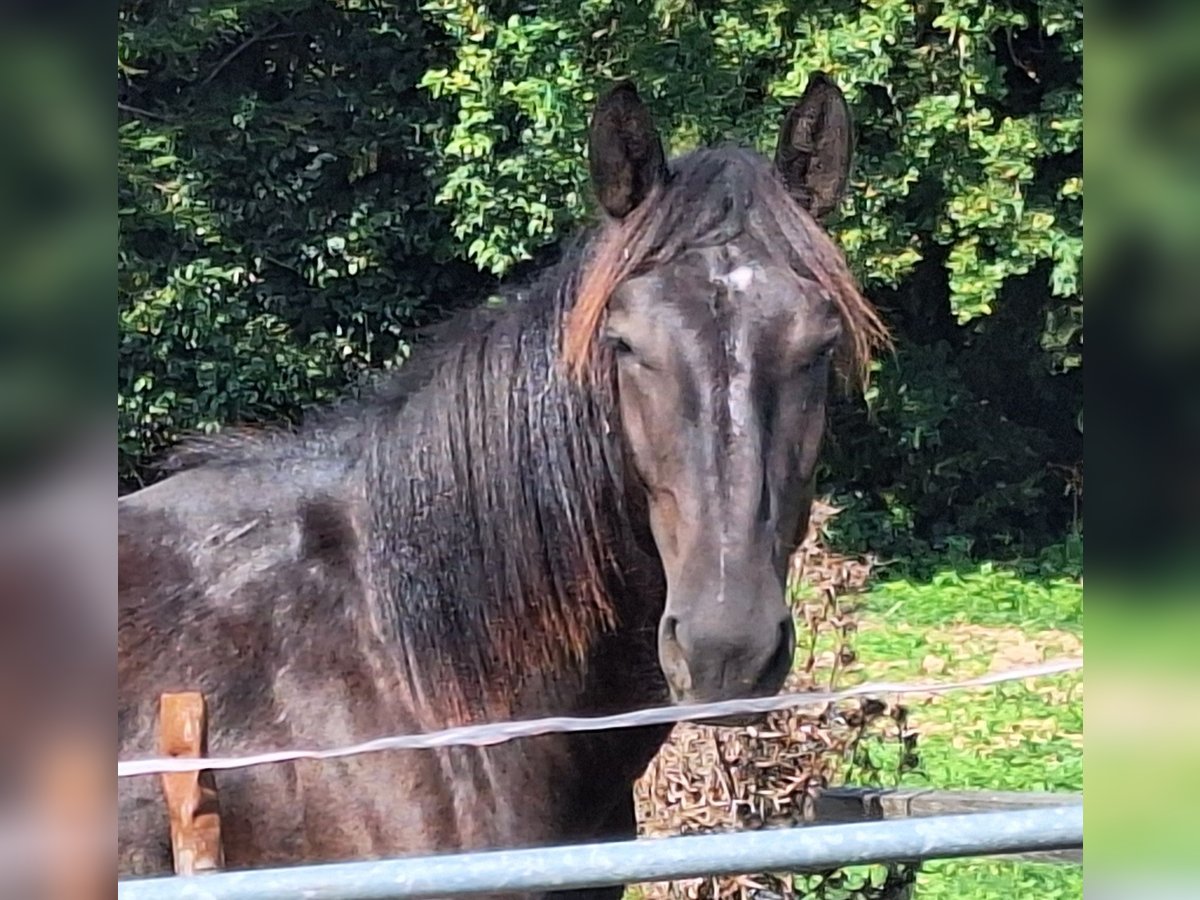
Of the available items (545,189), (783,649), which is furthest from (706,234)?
(783,649)

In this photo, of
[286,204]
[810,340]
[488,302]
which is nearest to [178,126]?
[286,204]

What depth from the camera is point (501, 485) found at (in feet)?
6.70

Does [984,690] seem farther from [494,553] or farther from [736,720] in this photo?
[494,553]

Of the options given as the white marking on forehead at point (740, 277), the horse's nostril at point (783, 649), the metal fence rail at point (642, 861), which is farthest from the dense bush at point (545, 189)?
the metal fence rail at point (642, 861)

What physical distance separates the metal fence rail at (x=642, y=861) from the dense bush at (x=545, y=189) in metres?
1.12

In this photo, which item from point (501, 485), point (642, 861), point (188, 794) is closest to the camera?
point (642, 861)

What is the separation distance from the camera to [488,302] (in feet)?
7.34

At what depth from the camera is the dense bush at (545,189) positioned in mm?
2168

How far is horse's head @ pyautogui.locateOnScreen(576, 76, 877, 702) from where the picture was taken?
199cm

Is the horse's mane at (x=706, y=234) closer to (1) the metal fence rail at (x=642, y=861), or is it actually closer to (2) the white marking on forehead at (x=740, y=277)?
(2) the white marking on forehead at (x=740, y=277)

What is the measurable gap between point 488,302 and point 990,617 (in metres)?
1.28

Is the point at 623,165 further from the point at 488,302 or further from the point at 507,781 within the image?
the point at 507,781

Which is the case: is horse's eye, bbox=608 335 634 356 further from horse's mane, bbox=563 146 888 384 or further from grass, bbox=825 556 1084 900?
grass, bbox=825 556 1084 900

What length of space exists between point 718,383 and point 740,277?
0.64ft
